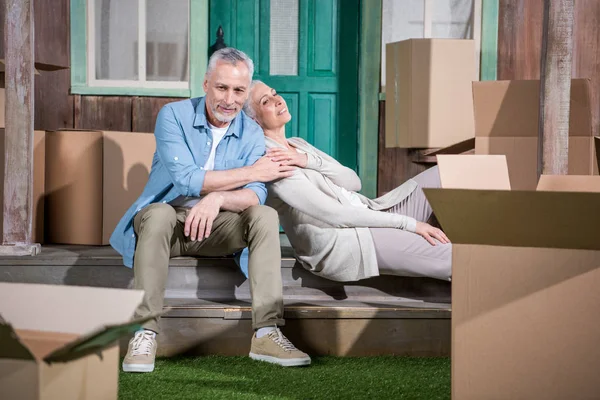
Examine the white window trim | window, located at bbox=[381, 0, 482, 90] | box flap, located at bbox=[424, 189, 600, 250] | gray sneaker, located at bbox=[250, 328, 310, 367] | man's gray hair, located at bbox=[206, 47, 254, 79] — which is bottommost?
gray sneaker, located at bbox=[250, 328, 310, 367]

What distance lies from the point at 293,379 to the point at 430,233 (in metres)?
0.83

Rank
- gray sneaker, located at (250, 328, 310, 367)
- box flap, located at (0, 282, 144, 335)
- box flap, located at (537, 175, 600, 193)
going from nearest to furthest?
box flap, located at (0, 282, 144, 335) → box flap, located at (537, 175, 600, 193) → gray sneaker, located at (250, 328, 310, 367)

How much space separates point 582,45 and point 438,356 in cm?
253

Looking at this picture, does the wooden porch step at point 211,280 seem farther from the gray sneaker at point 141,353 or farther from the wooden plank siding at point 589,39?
the wooden plank siding at point 589,39

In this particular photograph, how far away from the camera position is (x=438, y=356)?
2717 millimetres

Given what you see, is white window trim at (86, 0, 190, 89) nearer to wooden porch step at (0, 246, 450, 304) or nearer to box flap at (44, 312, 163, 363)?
wooden porch step at (0, 246, 450, 304)

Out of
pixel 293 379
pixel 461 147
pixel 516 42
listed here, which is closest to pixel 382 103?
pixel 516 42

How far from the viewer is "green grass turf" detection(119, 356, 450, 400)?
7.15 ft

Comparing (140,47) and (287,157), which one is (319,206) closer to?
(287,157)

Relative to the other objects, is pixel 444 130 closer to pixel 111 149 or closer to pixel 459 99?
pixel 459 99

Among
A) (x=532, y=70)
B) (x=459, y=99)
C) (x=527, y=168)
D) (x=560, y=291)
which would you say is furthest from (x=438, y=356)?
(x=532, y=70)

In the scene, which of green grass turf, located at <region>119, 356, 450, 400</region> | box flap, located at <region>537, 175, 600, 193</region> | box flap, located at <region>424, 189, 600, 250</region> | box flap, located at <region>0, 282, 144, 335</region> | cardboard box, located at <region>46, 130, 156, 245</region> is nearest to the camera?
box flap, located at <region>0, 282, 144, 335</region>

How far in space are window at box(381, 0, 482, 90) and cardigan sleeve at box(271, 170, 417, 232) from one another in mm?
1843

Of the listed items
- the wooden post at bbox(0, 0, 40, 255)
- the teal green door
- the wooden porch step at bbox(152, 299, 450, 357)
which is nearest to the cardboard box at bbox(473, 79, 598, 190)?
the wooden porch step at bbox(152, 299, 450, 357)
